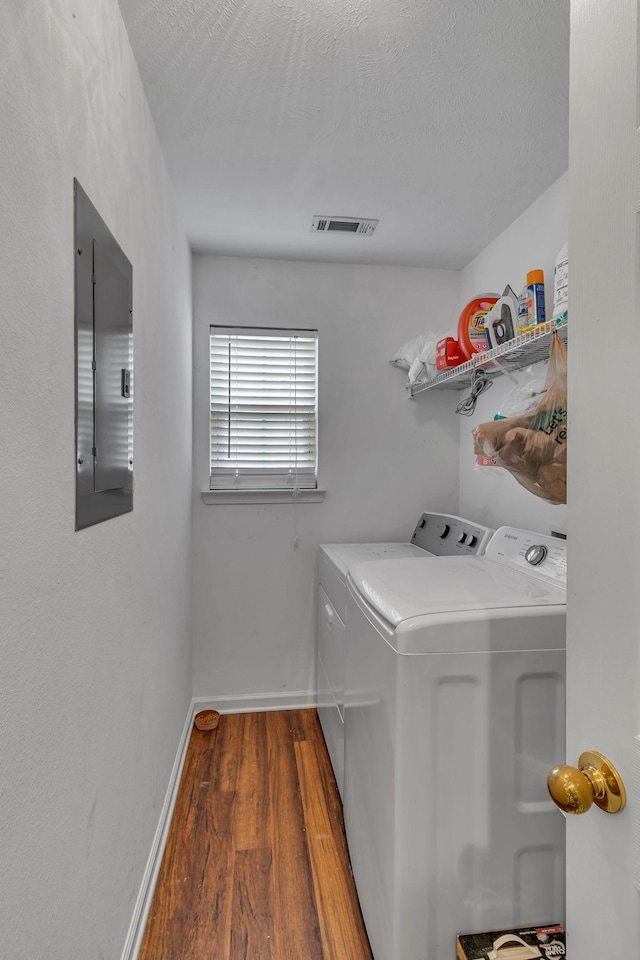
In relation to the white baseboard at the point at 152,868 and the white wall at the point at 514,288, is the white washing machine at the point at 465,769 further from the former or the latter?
the white wall at the point at 514,288

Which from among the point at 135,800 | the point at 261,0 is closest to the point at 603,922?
the point at 135,800

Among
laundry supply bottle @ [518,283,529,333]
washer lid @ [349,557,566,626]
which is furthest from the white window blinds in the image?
laundry supply bottle @ [518,283,529,333]

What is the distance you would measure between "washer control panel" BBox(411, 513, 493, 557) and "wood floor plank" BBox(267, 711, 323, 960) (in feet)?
3.73

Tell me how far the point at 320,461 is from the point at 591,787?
7.21 feet

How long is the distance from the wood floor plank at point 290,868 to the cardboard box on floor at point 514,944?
42cm

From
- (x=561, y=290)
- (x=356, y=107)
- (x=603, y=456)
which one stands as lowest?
(x=603, y=456)

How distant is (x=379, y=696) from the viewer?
1268mm

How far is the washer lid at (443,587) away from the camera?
121 centimetres

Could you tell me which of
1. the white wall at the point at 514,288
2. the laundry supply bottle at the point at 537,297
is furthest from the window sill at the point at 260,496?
the laundry supply bottle at the point at 537,297

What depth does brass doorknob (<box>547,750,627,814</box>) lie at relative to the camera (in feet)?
1.61

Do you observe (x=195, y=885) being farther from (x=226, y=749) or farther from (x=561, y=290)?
(x=561, y=290)

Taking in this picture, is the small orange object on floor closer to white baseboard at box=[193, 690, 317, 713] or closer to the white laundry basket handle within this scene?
white baseboard at box=[193, 690, 317, 713]

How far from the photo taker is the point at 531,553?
1665 millimetres

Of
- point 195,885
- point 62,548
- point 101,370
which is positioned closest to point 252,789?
point 195,885
